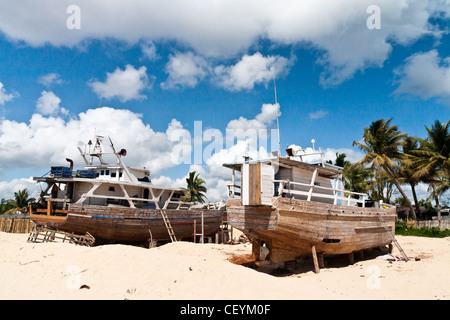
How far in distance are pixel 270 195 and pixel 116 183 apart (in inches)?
499

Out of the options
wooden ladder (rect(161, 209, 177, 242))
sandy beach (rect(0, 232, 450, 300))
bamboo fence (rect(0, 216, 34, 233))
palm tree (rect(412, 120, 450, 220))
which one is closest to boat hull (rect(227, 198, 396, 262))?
sandy beach (rect(0, 232, 450, 300))

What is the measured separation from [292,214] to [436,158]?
23896 mm

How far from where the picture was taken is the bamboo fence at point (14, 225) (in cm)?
2950

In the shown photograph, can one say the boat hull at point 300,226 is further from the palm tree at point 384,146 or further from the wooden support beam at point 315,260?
the palm tree at point 384,146

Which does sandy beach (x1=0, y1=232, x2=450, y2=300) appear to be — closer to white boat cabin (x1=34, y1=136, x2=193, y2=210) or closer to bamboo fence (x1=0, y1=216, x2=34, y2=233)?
white boat cabin (x1=34, y1=136, x2=193, y2=210)

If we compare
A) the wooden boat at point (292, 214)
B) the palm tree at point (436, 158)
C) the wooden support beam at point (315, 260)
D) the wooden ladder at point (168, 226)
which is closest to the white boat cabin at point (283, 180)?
the wooden boat at point (292, 214)

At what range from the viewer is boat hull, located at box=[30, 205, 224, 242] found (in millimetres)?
18422

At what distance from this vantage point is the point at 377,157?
1177 inches

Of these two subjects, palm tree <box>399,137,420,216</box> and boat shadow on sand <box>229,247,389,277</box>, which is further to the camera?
palm tree <box>399,137,420,216</box>

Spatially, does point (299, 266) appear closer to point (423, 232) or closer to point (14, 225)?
point (423, 232)

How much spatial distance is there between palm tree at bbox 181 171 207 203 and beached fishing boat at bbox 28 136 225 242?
2391 cm

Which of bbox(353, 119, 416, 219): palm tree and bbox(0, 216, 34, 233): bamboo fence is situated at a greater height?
bbox(353, 119, 416, 219): palm tree
